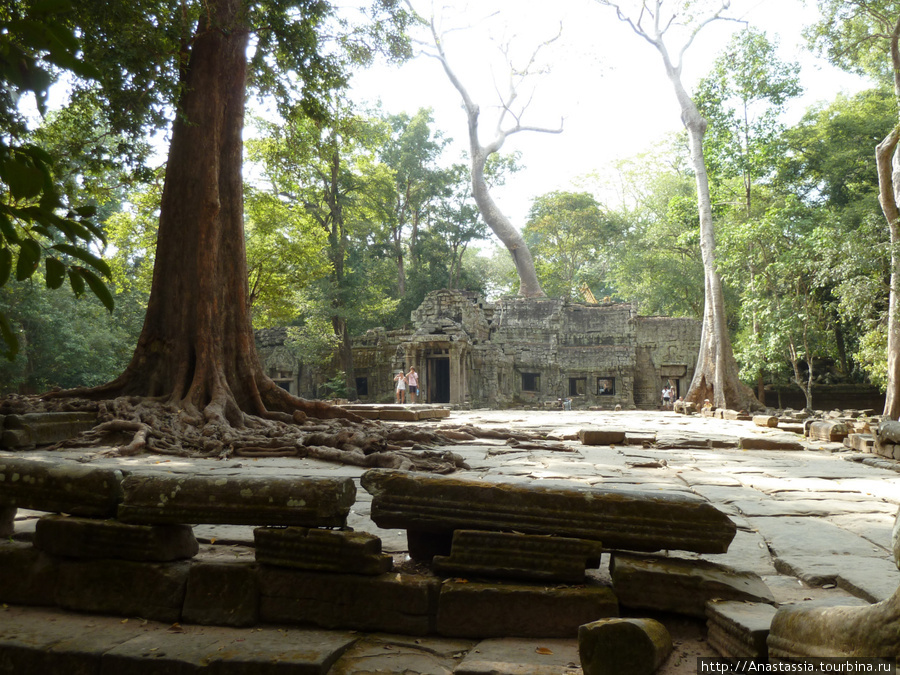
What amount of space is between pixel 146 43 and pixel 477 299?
2182 centimetres

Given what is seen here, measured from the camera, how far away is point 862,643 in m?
1.73

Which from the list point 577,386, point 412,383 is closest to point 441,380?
point 412,383

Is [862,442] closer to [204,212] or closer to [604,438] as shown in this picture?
[604,438]

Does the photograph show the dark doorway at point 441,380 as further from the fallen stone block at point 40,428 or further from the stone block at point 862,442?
the fallen stone block at point 40,428

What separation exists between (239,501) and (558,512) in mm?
1376

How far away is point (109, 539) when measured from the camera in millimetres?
2730

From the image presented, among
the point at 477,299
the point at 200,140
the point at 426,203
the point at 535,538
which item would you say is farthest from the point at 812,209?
the point at 535,538

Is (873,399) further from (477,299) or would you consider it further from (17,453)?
(17,453)

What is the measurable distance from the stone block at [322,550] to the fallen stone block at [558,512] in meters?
0.19

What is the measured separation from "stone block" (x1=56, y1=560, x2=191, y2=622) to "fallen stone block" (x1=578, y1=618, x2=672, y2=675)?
1.69 m

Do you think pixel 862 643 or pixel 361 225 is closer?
pixel 862 643

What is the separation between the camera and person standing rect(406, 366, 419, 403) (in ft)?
75.7

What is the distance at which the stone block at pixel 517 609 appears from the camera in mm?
2422

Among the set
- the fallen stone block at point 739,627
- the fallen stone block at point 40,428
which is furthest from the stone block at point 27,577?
the fallen stone block at point 40,428
